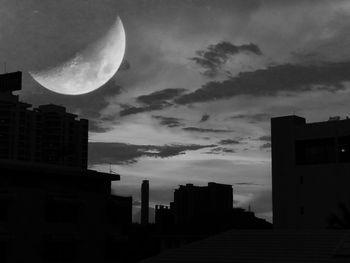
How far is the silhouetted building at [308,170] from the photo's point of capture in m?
70.0

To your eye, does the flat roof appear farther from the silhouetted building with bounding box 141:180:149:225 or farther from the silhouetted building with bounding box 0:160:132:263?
the silhouetted building with bounding box 141:180:149:225

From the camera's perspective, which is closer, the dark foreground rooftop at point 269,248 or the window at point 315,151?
the dark foreground rooftop at point 269,248

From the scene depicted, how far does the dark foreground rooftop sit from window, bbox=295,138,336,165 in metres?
37.8

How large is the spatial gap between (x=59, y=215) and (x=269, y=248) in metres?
32.8

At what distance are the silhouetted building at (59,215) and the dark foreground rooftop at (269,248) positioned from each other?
25088 mm

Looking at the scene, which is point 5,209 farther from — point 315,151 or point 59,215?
point 315,151

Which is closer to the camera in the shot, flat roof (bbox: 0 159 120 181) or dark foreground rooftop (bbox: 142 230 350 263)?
dark foreground rooftop (bbox: 142 230 350 263)

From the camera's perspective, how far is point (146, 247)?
102 meters

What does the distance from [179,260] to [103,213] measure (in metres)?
34.6

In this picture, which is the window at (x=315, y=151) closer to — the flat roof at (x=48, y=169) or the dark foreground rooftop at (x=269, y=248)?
the flat roof at (x=48, y=169)

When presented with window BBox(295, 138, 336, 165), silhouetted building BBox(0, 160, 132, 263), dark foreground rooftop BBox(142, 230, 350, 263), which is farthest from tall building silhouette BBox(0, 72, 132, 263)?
dark foreground rooftop BBox(142, 230, 350, 263)

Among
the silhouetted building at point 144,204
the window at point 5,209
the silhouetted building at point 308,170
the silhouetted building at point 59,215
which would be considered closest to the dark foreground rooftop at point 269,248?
the window at point 5,209

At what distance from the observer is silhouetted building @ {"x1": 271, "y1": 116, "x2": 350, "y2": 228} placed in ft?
230

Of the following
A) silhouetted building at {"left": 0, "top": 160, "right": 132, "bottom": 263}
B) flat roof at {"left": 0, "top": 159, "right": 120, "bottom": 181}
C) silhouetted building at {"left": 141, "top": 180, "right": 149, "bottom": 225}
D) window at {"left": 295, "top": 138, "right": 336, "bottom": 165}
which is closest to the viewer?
silhouetted building at {"left": 0, "top": 160, "right": 132, "bottom": 263}
